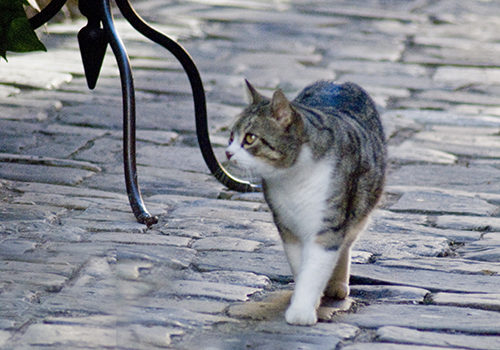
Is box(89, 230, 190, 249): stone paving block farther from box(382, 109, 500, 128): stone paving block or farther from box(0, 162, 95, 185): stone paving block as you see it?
box(382, 109, 500, 128): stone paving block

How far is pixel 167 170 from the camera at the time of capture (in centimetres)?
433

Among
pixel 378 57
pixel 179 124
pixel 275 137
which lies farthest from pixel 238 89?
pixel 275 137

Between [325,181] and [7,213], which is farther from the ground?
[325,181]

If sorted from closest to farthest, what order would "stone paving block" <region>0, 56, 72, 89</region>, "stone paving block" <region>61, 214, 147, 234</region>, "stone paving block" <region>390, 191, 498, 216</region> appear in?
"stone paving block" <region>61, 214, 147, 234</region>, "stone paving block" <region>390, 191, 498, 216</region>, "stone paving block" <region>0, 56, 72, 89</region>

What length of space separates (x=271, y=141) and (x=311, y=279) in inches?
17.6

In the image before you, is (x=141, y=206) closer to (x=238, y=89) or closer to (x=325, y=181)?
(x=325, y=181)

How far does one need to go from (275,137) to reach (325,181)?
8.2 inches

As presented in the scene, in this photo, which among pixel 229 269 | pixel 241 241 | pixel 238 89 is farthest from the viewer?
pixel 238 89

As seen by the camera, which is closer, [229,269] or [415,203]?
[229,269]

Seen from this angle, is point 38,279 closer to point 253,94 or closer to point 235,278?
point 235,278

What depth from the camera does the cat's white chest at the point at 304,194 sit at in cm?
281

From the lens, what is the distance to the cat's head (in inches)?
112

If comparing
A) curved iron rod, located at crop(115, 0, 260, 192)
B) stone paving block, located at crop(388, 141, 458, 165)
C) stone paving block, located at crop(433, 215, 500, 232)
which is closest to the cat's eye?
curved iron rod, located at crop(115, 0, 260, 192)

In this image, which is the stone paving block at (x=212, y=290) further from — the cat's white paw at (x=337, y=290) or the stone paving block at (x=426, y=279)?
the stone paving block at (x=426, y=279)
